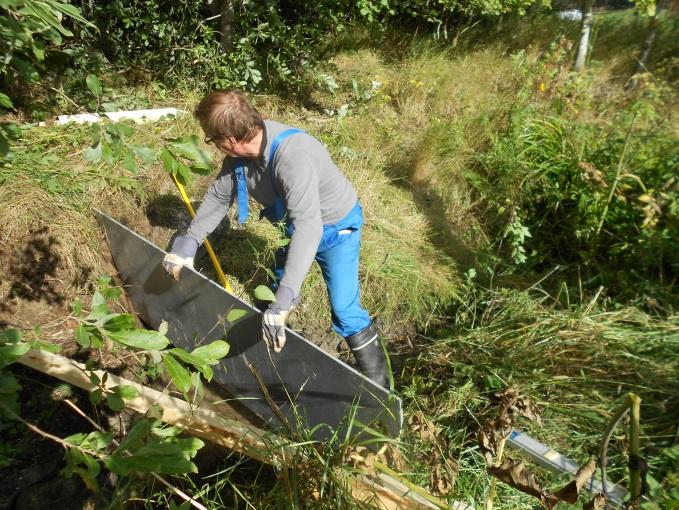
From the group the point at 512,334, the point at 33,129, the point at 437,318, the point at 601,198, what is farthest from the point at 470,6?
the point at 33,129

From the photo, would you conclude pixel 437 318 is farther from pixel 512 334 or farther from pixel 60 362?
pixel 60 362

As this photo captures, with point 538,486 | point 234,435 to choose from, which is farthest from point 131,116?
point 538,486

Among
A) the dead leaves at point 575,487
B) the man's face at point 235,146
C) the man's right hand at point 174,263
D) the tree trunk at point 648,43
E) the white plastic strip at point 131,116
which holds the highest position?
the tree trunk at point 648,43

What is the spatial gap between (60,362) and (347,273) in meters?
1.58

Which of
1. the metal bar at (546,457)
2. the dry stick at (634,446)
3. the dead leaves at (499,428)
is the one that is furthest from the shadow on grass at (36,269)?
the dry stick at (634,446)

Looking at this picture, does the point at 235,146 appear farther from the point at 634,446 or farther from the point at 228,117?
the point at 634,446

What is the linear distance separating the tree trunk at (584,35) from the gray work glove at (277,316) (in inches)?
218

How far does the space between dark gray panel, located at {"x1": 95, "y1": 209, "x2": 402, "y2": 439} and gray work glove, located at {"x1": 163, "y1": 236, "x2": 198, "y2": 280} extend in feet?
0.23

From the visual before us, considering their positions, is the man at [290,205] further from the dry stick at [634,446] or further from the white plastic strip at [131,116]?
the white plastic strip at [131,116]

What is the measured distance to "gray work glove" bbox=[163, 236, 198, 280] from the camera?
9.53 ft

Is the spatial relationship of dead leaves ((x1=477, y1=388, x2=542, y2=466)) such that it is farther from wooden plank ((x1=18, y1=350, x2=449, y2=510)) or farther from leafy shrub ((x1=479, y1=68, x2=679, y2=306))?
leafy shrub ((x1=479, y1=68, x2=679, y2=306))

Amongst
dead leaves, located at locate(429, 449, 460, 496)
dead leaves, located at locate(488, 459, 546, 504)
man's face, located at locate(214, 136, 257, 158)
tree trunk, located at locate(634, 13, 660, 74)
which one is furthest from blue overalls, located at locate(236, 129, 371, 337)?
tree trunk, located at locate(634, 13, 660, 74)

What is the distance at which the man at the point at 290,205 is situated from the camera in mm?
2379

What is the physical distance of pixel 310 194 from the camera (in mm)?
2385
